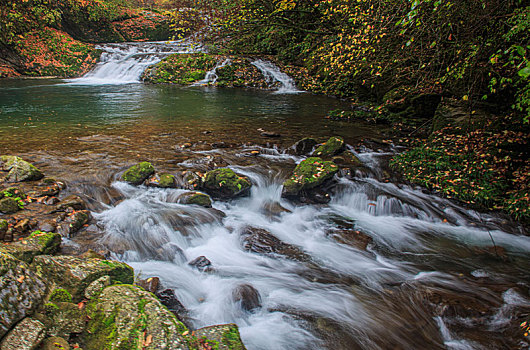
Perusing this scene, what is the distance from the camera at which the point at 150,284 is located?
3.45 metres

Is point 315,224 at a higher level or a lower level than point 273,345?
higher

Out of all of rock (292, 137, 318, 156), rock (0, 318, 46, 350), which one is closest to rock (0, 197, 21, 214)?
rock (0, 318, 46, 350)

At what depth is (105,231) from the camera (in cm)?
449

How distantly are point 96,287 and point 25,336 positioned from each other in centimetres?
69

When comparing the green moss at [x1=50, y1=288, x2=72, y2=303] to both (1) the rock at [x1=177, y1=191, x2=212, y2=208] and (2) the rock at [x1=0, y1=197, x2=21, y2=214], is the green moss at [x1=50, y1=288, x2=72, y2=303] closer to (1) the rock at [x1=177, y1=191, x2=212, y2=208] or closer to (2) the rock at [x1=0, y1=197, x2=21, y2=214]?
(2) the rock at [x1=0, y1=197, x2=21, y2=214]

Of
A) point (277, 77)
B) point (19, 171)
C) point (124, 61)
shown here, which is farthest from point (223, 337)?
point (124, 61)

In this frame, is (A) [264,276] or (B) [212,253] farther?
(B) [212,253]

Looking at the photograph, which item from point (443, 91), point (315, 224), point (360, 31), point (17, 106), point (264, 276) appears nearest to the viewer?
point (264, 276)

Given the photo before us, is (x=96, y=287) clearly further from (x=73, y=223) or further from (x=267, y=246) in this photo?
(x=267, y=246)

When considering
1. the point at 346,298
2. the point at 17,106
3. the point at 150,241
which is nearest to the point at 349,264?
the point at 346,298

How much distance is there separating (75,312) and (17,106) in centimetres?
1379

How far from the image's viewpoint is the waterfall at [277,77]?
18719 millimetres

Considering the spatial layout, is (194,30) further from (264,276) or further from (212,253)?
(264,276)

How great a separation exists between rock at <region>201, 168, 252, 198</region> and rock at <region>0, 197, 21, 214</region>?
307 cm
